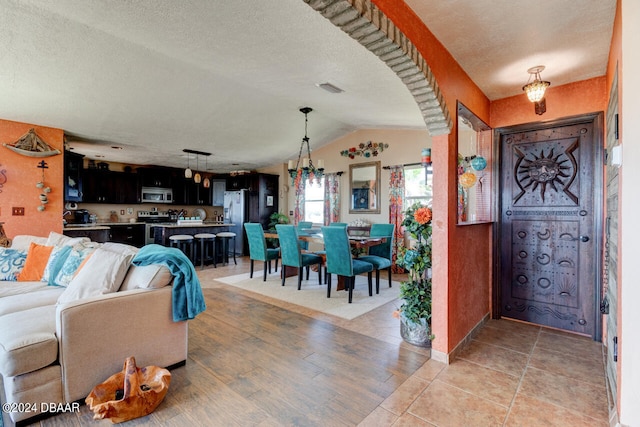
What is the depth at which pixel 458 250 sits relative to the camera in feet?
8.29

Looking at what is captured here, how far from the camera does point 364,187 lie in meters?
6.47

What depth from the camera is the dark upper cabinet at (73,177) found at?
204 inches

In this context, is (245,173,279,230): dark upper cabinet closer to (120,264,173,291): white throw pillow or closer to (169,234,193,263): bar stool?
(169,234,193,263): bar stool

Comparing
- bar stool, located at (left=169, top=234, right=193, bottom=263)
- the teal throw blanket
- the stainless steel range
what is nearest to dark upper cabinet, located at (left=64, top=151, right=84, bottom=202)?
bar stool, located at (left=169, top=234, right=193, bottom=263)

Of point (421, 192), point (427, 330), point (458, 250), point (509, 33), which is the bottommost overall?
point (427, 330)

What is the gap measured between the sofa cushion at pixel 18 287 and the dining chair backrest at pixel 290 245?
2682mm

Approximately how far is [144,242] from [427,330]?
23.6 feet

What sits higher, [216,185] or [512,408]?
[216,185]

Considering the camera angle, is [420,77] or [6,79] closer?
[420,77]

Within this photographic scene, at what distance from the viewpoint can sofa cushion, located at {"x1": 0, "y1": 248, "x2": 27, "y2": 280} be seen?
2969 millimetres

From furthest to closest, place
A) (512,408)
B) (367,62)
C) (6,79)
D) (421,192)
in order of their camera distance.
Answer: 1. (421,192)
2. (6,79)
3. (367,62)
4. (512,408)

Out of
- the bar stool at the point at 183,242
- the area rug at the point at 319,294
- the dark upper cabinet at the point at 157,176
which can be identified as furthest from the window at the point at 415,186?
the dark upper cabinet at the point at 157,176

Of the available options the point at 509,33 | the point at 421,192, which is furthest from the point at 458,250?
the point at 421,192

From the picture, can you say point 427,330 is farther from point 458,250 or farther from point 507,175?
point 507,175
